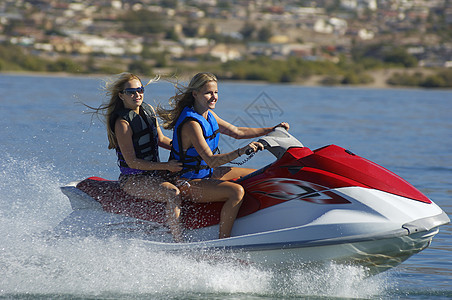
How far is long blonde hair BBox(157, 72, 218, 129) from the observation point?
4293 millimetres

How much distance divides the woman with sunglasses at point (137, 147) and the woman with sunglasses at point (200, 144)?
0.11m

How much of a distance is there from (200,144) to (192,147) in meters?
0.12

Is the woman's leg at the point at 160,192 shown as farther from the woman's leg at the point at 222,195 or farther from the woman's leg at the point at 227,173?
the woman's leg at the point at 227,173

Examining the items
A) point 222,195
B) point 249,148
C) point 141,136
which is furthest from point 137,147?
point 249,148

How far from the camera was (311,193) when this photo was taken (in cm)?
419

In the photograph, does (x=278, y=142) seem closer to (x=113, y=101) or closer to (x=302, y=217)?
(x=302, y=217)

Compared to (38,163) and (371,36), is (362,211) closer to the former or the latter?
(38,163)

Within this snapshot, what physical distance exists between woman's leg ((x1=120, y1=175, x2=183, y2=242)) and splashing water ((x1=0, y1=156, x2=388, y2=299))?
8.7 inches

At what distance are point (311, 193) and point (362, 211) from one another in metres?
0.35

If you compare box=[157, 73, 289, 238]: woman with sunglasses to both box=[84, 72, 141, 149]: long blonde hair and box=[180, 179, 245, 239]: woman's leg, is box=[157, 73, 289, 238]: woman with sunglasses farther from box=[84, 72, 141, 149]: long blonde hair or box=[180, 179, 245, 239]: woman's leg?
box=[84, 72, 141, 149]: long blonde hair

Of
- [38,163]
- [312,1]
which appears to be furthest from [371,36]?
[38,163]

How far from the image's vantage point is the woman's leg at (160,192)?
4.30 m

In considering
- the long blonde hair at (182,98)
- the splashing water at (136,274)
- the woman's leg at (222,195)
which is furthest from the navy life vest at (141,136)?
the splashing water at (136,274)

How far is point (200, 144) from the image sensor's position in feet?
13.8
